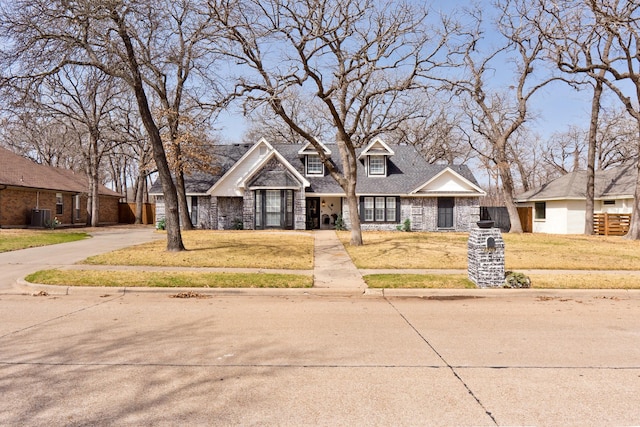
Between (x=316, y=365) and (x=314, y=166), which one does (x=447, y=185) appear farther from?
(x=316, y=365)

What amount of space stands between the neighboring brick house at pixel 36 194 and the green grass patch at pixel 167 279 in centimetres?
1963

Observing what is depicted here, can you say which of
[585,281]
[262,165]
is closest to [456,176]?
[262,165]

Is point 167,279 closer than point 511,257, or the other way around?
point 167,279

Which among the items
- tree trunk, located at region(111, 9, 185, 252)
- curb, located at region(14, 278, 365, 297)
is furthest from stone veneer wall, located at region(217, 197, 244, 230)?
curb, located at region(14, 278, 365, 297)

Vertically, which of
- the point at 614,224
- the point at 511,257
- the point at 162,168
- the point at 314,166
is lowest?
the point at 511,257

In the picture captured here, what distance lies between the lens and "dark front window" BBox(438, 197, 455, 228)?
2791cm

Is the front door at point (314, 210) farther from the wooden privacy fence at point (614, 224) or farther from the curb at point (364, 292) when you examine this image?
the curb at point (364, 292)

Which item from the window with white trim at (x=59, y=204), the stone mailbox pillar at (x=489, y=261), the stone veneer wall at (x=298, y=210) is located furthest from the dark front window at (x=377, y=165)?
the window with white trim at (x=59, y=204)

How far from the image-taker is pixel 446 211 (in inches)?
1100

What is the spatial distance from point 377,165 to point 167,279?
21.6 meters

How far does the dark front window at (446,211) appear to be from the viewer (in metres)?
27.9

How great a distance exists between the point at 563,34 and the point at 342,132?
14.4 metres

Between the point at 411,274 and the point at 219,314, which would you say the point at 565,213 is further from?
the point at 219,314

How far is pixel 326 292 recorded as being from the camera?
9.40 metres
